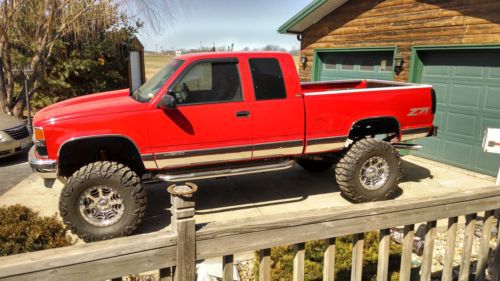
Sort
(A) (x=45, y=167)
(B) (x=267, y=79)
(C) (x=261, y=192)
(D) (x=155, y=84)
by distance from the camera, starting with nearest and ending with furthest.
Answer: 1. (A) (x=45, y=167)
2. (D) (x=155, y=84)
3. (B) (x=267, y=79)
4. (C) (x=261, y=192)

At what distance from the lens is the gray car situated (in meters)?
8.09

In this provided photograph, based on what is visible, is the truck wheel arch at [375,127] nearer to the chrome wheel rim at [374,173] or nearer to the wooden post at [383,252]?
the chrome wheel rim at [374,173]

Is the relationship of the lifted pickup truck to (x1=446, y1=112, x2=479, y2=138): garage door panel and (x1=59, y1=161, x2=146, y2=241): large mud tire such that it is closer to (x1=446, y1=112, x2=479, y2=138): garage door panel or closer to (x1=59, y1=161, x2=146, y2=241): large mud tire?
(x1=59, y1=161, x2=146, y2=241): large mud tire

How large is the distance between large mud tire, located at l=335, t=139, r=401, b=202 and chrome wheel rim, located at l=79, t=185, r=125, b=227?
313cm

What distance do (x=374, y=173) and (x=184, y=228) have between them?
4554 mm

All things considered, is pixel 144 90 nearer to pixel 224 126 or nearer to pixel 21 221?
pixel 224 126

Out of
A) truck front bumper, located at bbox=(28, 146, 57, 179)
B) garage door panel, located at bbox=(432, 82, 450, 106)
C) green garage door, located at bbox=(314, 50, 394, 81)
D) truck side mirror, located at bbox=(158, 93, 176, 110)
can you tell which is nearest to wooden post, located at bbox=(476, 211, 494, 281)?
truck side mirror, located at bbox=(158, 93, 176, 110)

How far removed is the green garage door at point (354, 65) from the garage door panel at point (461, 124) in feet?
5.78

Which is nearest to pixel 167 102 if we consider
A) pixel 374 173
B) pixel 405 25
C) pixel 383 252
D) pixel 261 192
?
pixel 261 192

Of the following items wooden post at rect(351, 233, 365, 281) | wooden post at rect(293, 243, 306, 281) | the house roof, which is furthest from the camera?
the house roof

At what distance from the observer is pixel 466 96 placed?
798 centimetres

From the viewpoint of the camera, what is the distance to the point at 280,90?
5605 millimetres

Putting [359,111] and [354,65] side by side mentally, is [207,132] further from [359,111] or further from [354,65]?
[354,65]

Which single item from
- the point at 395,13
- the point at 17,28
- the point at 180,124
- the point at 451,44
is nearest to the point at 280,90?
the point at 180,124
